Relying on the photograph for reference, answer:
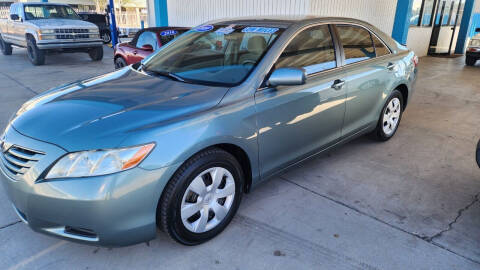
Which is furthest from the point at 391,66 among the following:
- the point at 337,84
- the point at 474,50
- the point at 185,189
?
the point at 474,50

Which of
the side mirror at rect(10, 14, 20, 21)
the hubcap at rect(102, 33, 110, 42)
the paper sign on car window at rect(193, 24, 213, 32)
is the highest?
the paper sign on car window at rect(193, 24, 213, 32)

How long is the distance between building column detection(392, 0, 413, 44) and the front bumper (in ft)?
36.3

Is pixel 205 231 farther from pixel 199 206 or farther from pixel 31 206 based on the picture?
pixel 31 206

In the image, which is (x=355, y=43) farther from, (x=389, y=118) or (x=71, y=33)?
(x=71, y=33)

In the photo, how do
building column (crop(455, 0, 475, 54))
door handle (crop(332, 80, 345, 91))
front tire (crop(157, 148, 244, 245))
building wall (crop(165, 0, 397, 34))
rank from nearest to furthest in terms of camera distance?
front tire (crop(157, 148, 244, 245))
door handle (crop(332, 80, 345, 91))
building wall (crop(165, 0, 397, 34))
building column (crop(455, 0, 475, 54))

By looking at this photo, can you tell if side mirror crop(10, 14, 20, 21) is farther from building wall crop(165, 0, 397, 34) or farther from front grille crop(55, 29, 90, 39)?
building wall crop(165, 0, 397, 34)

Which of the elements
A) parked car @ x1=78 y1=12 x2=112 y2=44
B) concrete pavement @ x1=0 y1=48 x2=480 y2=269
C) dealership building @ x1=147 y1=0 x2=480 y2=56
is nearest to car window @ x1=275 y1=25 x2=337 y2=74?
concrete pavement @ x1=0 y1=48 x2=480 y2=269

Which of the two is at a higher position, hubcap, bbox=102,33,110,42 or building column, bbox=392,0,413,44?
building column, bbox=392,0,413,44

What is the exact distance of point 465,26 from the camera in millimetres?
14250

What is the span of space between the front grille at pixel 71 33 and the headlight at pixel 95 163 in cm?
977

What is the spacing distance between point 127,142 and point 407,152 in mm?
3503

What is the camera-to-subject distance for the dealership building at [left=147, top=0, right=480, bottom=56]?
8789 mm

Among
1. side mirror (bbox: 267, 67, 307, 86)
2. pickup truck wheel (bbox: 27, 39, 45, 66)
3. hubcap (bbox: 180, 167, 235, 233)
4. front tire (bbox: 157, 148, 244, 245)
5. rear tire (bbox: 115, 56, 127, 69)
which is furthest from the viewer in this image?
pickup truck wheel (bbox: 27, 39, 45, 66)

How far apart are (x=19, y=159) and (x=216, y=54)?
1787mm
